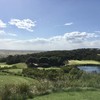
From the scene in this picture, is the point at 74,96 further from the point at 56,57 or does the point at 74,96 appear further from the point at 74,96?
the point at 56,57

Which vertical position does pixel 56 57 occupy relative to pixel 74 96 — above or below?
below

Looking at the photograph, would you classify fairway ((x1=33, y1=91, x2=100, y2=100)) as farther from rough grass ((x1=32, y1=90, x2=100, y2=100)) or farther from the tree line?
the tree line

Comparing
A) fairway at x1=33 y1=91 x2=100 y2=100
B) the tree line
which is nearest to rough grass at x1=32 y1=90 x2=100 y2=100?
fairway at x1=33 y1=91 x2=100 y2=100

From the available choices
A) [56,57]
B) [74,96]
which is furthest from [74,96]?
[56,57]

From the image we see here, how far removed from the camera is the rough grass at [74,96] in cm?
1264

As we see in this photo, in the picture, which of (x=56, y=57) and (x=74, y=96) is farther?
(x=56, y=57)

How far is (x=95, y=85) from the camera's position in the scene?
16125mm

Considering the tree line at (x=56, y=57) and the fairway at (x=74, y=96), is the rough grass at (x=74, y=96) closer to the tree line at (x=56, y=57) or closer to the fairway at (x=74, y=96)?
the fairway at (x=74, y=96)

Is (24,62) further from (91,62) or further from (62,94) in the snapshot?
(62,94)

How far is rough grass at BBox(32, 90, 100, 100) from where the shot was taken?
1264cm

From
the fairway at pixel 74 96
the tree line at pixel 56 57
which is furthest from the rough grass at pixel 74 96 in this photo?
the tree line at pixel 56 57

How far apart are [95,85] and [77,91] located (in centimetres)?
216

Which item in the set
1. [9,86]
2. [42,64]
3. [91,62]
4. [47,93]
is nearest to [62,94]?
[47,93]

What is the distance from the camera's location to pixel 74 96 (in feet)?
42.8
